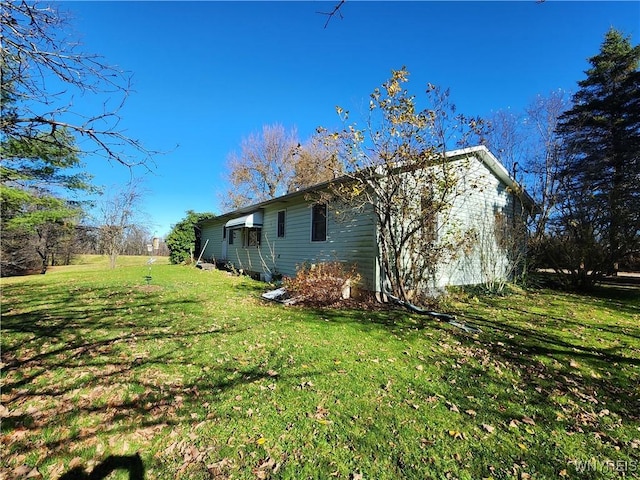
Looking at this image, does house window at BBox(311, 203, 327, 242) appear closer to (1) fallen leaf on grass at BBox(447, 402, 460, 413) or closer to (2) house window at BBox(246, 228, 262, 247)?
(2) house window at BBox(246, 228, 262, 247)

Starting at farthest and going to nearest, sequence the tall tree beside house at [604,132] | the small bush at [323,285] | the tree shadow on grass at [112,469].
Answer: the tall tree beside house at [604,132] < the small bush at [323,285] < the tree shadow on grass at [112,469]

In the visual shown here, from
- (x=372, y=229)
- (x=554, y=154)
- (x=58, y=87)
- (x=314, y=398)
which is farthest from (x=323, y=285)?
(x=554, y=154)

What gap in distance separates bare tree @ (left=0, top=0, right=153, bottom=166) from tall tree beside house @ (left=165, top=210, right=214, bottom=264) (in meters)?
21.6

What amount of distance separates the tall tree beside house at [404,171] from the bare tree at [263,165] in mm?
20548

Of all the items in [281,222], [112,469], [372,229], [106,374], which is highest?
[281,222]

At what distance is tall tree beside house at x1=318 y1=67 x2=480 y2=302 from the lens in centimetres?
699

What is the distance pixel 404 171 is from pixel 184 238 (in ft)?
68.4

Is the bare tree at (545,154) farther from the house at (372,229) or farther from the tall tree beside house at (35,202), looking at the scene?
the tall tree beside house at (35,202)

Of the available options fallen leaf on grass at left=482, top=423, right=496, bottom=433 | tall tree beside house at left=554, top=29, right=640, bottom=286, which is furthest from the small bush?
tall tree beside house at left=554, top=29, right=640, bottom=286

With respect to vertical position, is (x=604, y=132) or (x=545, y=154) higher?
(x=604, y=132)

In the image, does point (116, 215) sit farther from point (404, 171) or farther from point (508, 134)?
point (508, 134)

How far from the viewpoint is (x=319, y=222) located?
10680 mm

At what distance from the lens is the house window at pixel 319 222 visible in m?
10.3

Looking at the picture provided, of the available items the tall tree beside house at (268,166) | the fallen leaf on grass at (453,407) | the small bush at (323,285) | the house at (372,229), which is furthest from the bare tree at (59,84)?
the tall tree beside house at (268,166)
